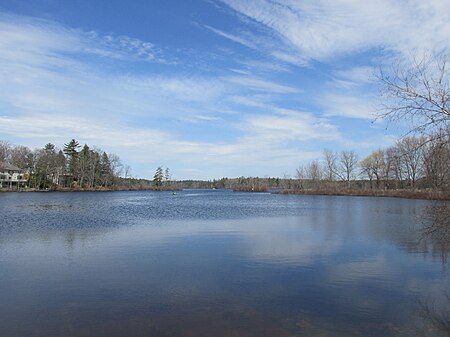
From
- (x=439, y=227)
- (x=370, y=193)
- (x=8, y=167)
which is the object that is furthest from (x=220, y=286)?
(x=8, y=167)

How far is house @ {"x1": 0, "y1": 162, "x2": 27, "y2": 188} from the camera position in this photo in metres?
76.9

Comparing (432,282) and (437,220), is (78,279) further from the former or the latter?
(432,282)

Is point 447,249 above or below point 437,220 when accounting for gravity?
below

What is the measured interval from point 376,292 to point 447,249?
717cm

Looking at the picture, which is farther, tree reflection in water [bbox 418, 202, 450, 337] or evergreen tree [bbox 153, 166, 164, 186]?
evergreen tree [bbox 153, 166, 164, 186]

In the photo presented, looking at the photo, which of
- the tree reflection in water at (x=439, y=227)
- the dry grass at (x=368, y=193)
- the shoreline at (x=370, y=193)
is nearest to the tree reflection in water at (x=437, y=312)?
the tree reflection in water at (x=439, y=227)

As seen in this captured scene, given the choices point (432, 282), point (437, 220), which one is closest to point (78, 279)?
point (437, 220)

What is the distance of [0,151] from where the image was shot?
7788 cm

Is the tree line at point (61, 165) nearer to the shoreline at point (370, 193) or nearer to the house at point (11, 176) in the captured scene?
the house at point (11, 176)

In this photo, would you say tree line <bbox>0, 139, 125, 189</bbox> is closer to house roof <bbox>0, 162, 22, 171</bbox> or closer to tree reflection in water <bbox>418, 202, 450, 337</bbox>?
house roof <bbox>0, 162, 22, 171</bbox>

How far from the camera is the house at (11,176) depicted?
7690cm

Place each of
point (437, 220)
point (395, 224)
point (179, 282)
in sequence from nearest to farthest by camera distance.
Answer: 1. point (437, 220)
2. point (179, 282)
3. point (395, 224)

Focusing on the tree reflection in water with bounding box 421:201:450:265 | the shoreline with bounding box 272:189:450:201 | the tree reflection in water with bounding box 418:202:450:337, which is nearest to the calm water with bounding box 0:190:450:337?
the tree reflection in water with bounding box 418:202:450:337

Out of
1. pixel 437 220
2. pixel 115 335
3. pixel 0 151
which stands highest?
pixel 0 151
